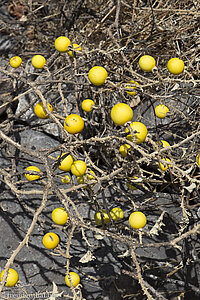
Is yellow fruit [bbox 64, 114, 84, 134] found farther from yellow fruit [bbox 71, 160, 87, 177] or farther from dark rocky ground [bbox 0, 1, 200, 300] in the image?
dark rocky ground [bbox 0, 1, 200, 300]

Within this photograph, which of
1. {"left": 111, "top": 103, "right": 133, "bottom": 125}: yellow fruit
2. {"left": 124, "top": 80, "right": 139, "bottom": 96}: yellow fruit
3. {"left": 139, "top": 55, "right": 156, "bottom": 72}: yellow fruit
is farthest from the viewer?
{"left": 139, "top": 55, "right": 156, "bottom": 72}: yellow fruit

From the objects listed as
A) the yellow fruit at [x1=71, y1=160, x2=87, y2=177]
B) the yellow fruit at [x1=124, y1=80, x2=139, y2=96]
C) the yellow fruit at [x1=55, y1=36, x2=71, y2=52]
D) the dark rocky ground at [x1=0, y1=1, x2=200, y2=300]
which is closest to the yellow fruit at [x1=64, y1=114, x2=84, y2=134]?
the yellow fruit at [x1=71, y1=160, x2=87, y2=177]

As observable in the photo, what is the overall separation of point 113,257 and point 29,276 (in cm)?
68

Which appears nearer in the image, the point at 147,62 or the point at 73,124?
the point at 73,124

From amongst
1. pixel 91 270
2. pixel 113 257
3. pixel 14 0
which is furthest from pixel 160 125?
pixel 14 0

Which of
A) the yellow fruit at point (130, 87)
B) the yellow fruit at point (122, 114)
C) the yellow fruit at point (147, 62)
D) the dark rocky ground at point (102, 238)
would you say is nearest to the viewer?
the yellow fruit at point (122, 114)

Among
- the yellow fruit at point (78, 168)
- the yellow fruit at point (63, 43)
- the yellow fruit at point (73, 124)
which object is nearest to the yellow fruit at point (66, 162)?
the yellow fruit at point (78, 168)

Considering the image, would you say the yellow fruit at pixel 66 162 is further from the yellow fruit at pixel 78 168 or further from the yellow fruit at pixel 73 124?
the yellow fruit at pixel 73 124

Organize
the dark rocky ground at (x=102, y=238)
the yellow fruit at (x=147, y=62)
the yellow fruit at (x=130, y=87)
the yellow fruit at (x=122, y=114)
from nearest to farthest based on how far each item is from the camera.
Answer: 1. the yellow fruit at (x=122, y=114)
2. the yellow fruit at (x=130, y=87)
3. the yellow fruit at (x=147, y=62)
4. the dark rocky ground at (x=102, y=238)

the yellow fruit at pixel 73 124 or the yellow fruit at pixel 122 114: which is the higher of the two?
the yellow fruit at pixel 73 124

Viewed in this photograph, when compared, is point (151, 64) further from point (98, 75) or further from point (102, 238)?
point (102, 238)

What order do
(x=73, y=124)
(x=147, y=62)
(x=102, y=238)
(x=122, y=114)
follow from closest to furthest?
(x=122, y=114)
(x=73, y=124)
(x=147, y=62)
(x=102, y=238)

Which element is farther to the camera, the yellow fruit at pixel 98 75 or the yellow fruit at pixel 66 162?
the yellow fruit at pixel 66 162

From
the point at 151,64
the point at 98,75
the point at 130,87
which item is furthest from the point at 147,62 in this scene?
the point at 98,75
